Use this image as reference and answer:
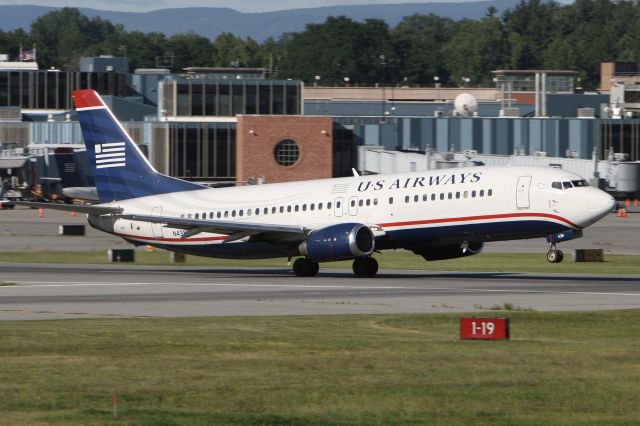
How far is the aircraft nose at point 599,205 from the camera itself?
165 feet

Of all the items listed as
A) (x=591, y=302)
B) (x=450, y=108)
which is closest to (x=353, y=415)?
(x=591, y=302)

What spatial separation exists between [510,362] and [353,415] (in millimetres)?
6704

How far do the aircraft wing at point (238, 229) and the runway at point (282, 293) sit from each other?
74.6 inches

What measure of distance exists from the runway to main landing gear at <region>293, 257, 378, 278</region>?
1.35 ft

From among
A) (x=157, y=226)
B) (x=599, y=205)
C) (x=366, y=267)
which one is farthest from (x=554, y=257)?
(x=157, y=226)

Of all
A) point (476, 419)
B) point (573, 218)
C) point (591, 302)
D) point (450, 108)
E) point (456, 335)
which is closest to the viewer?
point (476, 419)

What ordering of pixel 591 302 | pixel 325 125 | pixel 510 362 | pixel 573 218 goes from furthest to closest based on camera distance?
pixel 325 125 < pixel 573 218 < pixel 591 302 < pixel 510 362

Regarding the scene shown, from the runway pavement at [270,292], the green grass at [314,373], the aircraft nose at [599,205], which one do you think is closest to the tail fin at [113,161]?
the runway pavement at [270,292]

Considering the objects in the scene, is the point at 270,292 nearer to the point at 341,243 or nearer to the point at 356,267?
the point at 341,243

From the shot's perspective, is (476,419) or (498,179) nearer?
(476,419)

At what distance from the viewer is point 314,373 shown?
25250 mm

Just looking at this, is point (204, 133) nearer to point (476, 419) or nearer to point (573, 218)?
point (573, 218)

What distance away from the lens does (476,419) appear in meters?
20.7

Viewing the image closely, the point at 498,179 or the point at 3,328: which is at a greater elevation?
the point at 498,179
